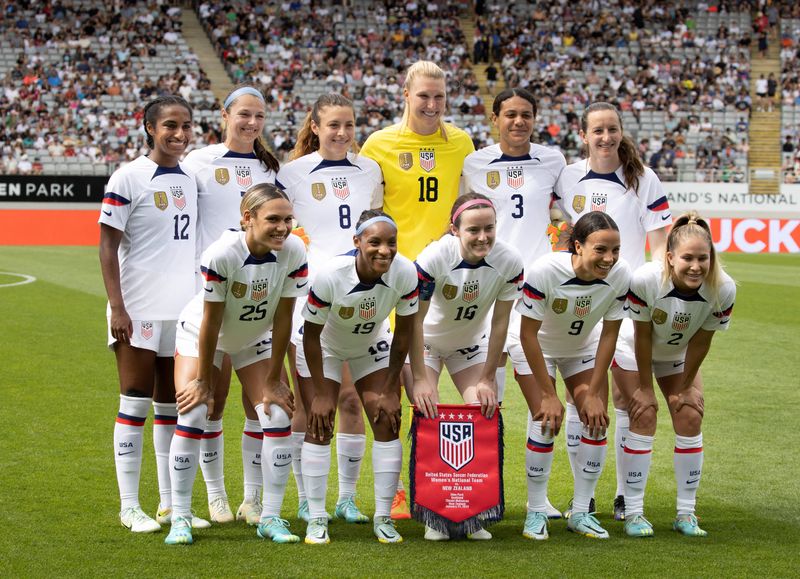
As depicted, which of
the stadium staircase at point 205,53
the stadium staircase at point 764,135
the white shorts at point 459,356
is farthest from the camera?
the stadium staircase at point 205,53

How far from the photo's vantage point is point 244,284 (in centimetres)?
518

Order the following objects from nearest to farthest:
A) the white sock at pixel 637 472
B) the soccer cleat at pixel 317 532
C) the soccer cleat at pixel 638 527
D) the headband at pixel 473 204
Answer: the soccer cleat at pixel 317 532, the headband at pixel 473 204, the soccer cleat at pixel 638 527, the white sock at pixel 637 472

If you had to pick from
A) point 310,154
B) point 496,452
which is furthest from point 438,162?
point 496,452

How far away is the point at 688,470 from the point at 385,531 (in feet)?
5.63

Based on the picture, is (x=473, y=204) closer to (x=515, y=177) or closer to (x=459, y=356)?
(x=459, y=356)

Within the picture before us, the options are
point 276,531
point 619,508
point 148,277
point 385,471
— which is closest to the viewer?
point 276,531

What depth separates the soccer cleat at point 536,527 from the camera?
5422 mm

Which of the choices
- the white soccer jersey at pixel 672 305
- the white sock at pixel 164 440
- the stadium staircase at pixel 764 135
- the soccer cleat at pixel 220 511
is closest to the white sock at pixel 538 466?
the white soccer jersey at pixel 672 305

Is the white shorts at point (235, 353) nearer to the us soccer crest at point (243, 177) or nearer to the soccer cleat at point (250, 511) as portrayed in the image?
the soccer cleat at point (250, 511)

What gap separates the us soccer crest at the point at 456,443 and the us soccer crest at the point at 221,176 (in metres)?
1.91


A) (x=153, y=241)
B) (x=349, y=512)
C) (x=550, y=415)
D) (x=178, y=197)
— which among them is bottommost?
(x=349, y=512)

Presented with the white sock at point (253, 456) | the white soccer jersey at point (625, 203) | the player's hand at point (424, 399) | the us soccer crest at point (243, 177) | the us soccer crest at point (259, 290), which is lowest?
the white sock at point (253, 456)

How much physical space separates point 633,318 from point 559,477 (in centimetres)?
176

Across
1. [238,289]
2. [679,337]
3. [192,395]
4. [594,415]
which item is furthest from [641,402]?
[192,395]
